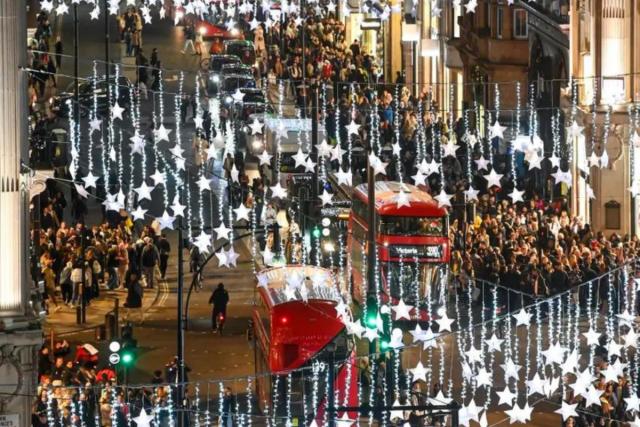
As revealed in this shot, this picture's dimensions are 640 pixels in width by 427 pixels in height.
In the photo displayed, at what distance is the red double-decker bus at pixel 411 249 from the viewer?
2338 inches

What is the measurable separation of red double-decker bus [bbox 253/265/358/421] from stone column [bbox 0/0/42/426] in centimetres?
770

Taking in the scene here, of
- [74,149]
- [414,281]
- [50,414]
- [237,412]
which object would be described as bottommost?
[237,412]

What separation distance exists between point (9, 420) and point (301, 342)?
981cm

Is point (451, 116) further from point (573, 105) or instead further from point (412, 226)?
point (412, 226)

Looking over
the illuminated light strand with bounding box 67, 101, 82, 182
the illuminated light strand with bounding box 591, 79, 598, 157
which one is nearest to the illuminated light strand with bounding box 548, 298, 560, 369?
the illuminated light strand with bounding box 591, 79, 598, 157

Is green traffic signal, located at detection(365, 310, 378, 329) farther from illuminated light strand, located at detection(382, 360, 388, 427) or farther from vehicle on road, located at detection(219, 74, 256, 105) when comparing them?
vehicle on road, located at detection(219, 74, 256, 105)

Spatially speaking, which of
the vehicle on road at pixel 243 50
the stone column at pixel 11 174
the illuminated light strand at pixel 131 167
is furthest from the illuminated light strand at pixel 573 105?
the stone column at pixel 11 174

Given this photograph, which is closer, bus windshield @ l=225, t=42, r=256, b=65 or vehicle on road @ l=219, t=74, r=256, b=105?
vehicle on road @ l=219, t=74, r=256, b=105

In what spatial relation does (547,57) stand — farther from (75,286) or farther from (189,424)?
(189,424)

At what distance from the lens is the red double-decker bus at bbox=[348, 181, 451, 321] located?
59375 millimetres

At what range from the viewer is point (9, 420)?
40.9 meters

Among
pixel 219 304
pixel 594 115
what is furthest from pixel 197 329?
pixel 594 115

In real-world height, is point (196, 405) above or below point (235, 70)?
below

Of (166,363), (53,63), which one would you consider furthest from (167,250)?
(53,63)
